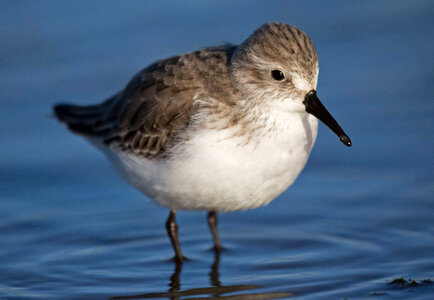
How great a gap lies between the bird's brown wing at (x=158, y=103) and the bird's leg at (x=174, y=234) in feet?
2.92

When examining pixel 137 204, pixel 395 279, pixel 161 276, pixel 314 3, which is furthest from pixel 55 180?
pixel 314 3

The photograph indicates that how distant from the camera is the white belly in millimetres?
7949

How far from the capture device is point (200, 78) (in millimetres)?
8430

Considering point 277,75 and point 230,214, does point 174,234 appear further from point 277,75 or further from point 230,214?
point 277,75

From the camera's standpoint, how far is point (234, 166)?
7961 millimetres

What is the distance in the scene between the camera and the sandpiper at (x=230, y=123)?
792cm

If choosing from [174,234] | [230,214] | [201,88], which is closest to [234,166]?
[201,88]

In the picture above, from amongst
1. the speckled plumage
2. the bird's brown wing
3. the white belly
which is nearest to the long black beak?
the speckled plumage

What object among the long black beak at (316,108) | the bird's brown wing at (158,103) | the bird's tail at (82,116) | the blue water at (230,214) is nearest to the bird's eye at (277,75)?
the long black beak at (316,108)

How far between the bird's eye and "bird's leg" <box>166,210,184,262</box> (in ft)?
7.04

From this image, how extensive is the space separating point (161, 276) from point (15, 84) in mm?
5169

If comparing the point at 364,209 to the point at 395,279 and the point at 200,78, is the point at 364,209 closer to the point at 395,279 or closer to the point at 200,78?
the point at 395,279

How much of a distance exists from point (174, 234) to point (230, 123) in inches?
70.4

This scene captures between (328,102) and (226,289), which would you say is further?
(328,102)
